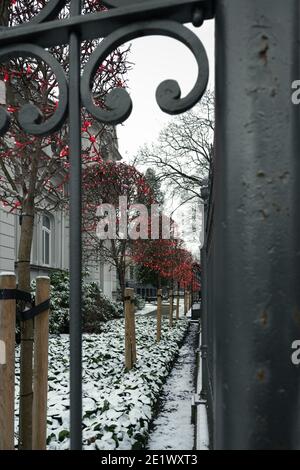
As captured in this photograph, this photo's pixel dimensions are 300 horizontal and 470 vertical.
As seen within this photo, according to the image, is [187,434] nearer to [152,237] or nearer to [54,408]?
[54,408]

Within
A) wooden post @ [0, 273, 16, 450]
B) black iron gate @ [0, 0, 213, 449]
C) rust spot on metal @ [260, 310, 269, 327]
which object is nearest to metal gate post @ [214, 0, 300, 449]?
rust spot on metal @ [260, 310, 269, 327]

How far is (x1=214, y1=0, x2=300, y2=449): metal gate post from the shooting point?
34.6 inches

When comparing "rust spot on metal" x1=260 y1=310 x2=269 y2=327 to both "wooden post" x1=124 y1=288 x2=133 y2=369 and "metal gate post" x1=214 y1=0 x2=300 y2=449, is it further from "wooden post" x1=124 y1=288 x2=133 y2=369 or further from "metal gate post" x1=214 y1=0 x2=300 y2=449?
"wooden post" x1=124 y1=288 x2=133 y2=369

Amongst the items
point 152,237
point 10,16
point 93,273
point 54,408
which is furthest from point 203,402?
point 93,273

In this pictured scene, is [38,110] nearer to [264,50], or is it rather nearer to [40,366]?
[264,50]

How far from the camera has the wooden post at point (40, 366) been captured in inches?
86.2

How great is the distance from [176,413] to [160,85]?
16.4 feet

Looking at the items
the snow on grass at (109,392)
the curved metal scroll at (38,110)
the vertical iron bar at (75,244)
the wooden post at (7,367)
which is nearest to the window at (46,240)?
the snow on grass at (109,392)

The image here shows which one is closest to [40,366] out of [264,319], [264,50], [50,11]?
[264,319]

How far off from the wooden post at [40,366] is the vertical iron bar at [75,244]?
1.18 meters

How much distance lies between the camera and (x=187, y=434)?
14.5ft

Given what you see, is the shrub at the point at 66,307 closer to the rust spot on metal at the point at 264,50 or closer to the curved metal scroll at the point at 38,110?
the curved metal scroll at the point at 38,110

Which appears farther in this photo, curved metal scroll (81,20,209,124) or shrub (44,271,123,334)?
shrub (44,271,123,334)

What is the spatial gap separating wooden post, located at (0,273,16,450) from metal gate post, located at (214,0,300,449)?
1.25 metres
